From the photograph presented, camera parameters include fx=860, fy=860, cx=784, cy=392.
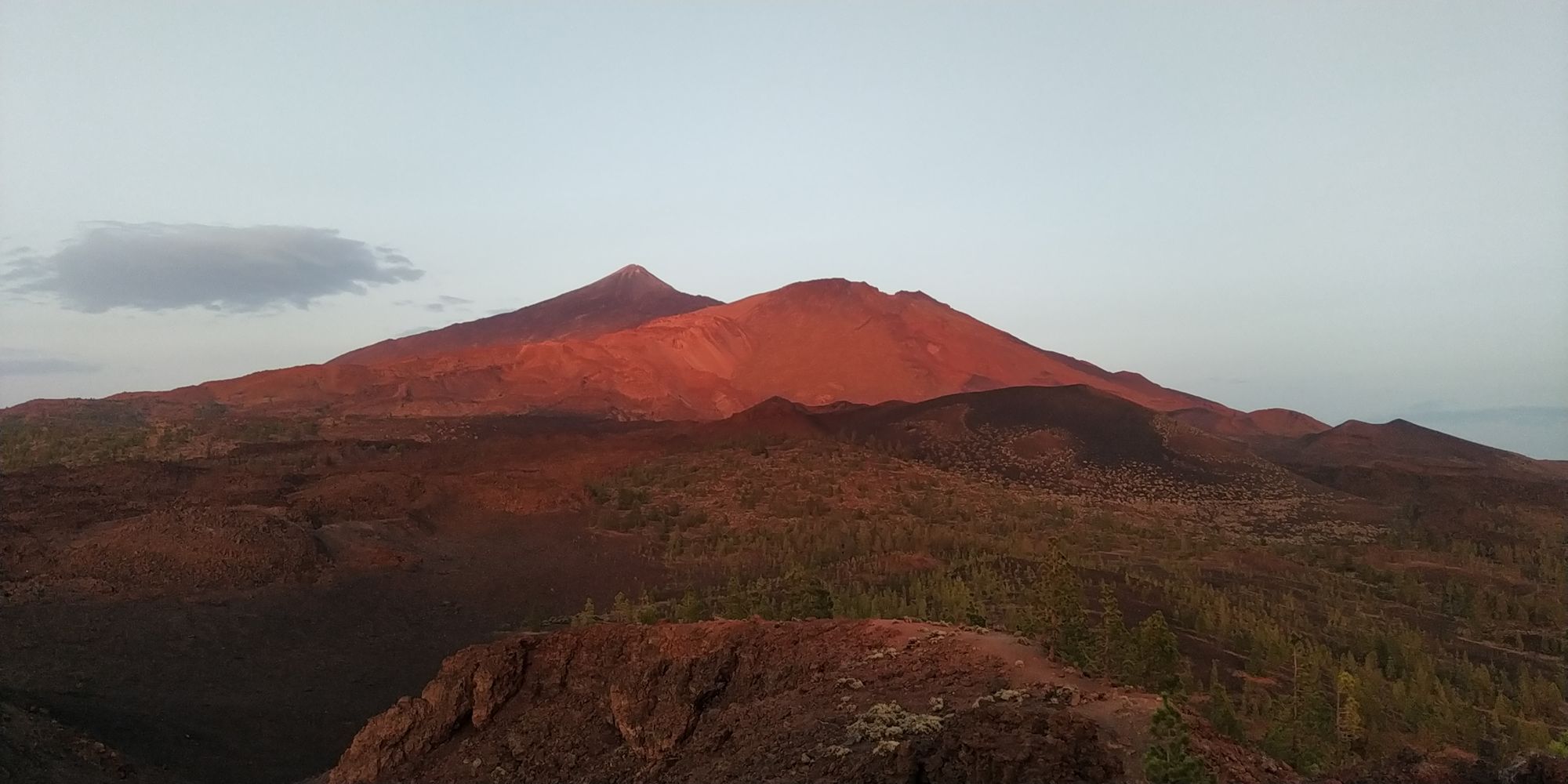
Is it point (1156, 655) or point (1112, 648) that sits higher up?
point (1156, 655)

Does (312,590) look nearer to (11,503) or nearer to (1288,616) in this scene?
(11,503)

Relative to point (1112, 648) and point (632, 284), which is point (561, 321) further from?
point (1112, 648)

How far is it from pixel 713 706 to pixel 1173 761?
4.95m

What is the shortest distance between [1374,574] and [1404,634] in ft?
28.2

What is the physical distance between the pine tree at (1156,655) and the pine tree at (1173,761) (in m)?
3.30

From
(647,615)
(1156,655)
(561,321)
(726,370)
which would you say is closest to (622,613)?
(647,615)

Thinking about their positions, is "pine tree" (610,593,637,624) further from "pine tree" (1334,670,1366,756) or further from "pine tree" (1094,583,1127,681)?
"pine tree" (1334,670,1366,756)

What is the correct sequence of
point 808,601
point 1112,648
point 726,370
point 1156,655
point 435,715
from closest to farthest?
A: 1. point 1156,655
2. point 435,715
3. point 1112,648
4. point 808,601
5. point 726,370

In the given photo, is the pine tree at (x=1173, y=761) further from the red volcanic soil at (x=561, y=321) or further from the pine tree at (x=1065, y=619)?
the red volcanic soil at (x=561, y=321)

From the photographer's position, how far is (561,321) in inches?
4402

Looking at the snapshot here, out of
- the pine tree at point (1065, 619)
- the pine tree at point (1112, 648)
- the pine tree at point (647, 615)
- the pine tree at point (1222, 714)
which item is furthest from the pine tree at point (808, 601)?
the pine tree at point (1222, 714)

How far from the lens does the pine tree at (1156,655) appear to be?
358 inches

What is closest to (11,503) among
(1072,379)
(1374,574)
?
(1374,574)

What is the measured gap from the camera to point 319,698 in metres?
15.1
